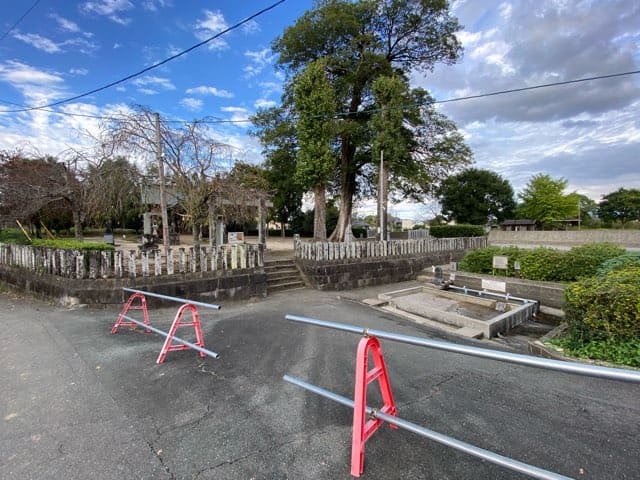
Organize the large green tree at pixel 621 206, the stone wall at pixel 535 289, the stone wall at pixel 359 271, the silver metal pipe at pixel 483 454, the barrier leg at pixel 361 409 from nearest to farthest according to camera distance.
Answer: the silver metal pipe at pixel 483 454 → the barrier leg at pixel 361 409 → the stone wall at pixel 535 289 → the stone wall at pixel 359 271 → the large green tree at pixel 621 206

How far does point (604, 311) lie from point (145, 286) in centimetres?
795

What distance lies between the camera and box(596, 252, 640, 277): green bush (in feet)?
20.0

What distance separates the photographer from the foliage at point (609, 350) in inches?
142

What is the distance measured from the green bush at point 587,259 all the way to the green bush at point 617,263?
0.97ft

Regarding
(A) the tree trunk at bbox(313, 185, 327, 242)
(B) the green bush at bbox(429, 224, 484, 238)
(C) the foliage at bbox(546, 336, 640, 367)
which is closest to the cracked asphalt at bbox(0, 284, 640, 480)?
(C) the foliage at bbox(546, 336, 640, 367)

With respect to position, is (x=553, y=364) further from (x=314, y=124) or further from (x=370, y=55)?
(x=370, y=55)

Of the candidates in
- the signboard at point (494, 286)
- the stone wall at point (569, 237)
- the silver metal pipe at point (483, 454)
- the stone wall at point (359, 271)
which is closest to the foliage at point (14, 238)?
the stone wall at point (359, 271)

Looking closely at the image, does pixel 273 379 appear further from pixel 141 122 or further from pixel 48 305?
pixel 141 122

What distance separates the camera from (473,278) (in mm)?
8727

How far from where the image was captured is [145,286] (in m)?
6.38

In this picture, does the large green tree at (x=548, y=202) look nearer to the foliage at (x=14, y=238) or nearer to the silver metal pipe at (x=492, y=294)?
the silver metal pipe at (x=492, y=294)

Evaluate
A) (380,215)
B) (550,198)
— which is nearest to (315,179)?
(380,215)

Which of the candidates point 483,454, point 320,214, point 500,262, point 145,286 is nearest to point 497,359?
point 483,454

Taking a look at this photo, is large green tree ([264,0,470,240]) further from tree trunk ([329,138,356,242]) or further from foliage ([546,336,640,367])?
foliage ([546,336,640,367])
